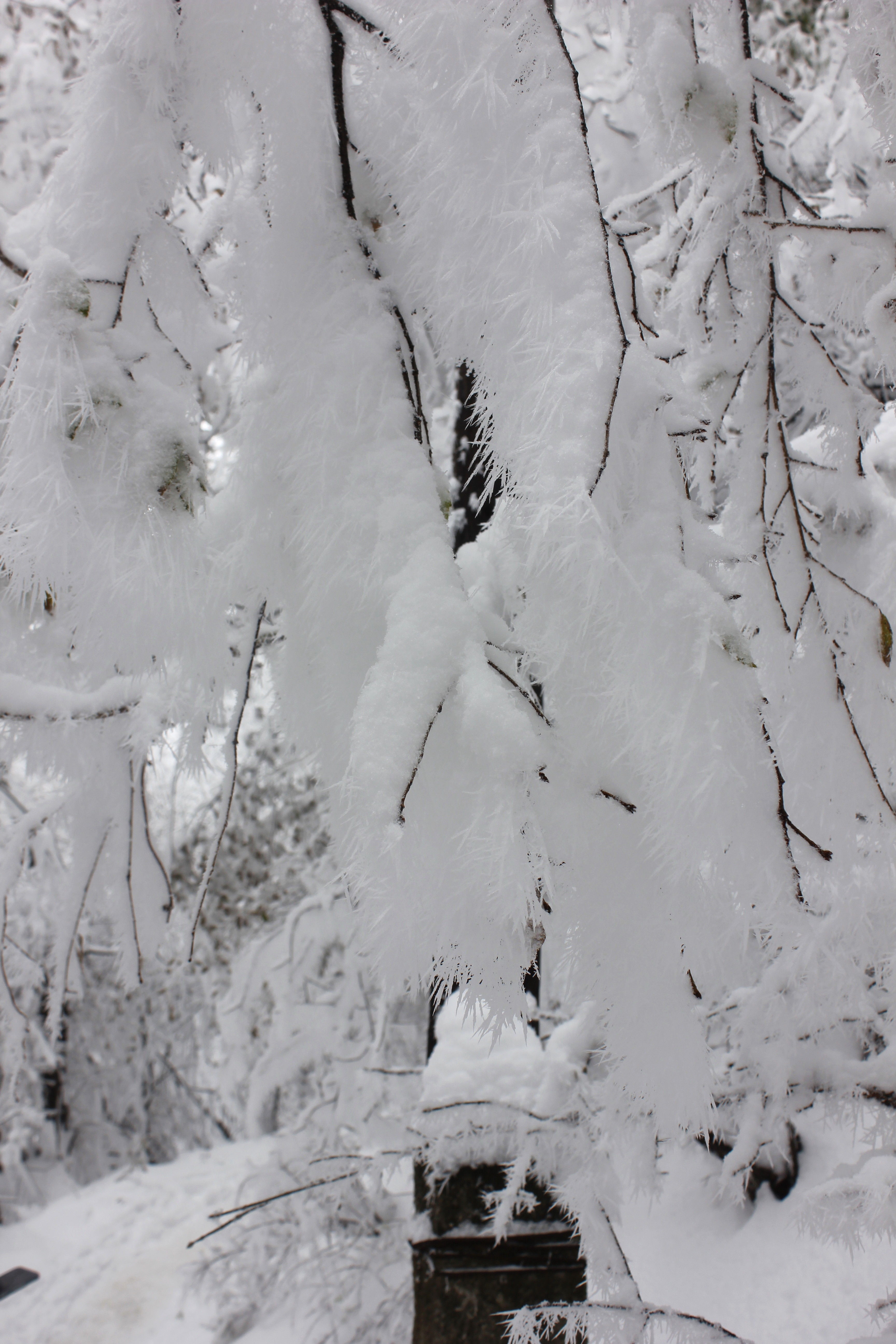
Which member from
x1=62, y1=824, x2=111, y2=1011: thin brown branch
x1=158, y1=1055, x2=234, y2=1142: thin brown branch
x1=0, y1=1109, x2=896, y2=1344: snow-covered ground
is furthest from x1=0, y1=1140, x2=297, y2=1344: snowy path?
x1=62, y1=824, x2=111, y2=1011: thin brown branch

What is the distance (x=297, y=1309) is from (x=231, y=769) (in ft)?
14.8

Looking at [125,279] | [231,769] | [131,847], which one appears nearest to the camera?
[125,279]

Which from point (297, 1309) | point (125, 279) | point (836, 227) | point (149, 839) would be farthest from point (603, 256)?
point (297, 1309)

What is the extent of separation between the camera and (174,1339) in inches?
173

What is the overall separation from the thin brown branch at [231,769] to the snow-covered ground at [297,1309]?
1339mm

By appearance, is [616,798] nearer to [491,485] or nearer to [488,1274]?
[491,485]

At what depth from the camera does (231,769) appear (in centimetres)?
91

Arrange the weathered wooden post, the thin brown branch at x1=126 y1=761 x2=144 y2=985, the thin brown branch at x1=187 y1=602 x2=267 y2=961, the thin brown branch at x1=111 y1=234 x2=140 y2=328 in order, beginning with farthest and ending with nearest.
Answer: the weathered wooden post → the thin brown branch at x1=126 y1=761 x2=144 y2=985 → the thin brown branch at x1=187 y1=602 x2=267 y2=961 → the thin brown branch at x1=111 y1=234 x2=140 y2=328

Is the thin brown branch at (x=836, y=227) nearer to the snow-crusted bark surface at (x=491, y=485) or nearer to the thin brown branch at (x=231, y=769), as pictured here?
the snow-crusted bark surface at (x=491, y=485)

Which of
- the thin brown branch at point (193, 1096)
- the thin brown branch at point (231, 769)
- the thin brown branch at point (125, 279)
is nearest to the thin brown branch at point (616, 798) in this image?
the thin brown branch at point (231, 769)

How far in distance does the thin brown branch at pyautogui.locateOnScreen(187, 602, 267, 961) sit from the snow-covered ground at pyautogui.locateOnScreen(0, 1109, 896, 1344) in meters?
1.34

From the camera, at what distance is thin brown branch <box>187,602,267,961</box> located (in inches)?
34.8

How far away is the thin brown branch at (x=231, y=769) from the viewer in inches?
34.8

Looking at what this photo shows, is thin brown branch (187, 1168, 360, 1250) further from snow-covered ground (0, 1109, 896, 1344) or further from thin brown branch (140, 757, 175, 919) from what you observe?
snow-covered ground (0, 1109, 896, 1344)
